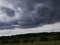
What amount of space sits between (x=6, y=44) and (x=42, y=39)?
7931 mm

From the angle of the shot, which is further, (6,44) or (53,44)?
(6,44)

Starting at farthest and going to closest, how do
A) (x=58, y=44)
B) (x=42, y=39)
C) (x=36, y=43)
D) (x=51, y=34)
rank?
(x=51, y=34)
(x=42, y=39)
(x=36, y=43)
(x=58, y=44)

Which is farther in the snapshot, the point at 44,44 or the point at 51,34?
the point at 51,34

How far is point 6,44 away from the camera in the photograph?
39531 millimetres

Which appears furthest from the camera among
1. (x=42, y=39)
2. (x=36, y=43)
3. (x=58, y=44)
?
(x=42, y=39)

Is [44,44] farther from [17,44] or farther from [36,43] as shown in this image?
[17,44]

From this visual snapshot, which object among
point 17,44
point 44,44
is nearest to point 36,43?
point 44,44

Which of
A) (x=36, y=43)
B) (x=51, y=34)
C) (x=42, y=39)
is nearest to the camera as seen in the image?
(x=36, y=43)

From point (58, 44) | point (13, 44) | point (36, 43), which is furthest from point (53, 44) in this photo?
point (13, 44)

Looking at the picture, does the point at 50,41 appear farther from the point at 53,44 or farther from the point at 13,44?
the point at 13,44

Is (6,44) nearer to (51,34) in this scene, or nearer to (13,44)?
(13,44)

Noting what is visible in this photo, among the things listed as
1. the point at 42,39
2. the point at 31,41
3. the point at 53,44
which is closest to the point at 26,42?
the point at 31,41

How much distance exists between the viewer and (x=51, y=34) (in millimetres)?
43250

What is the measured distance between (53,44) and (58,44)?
112 cm
